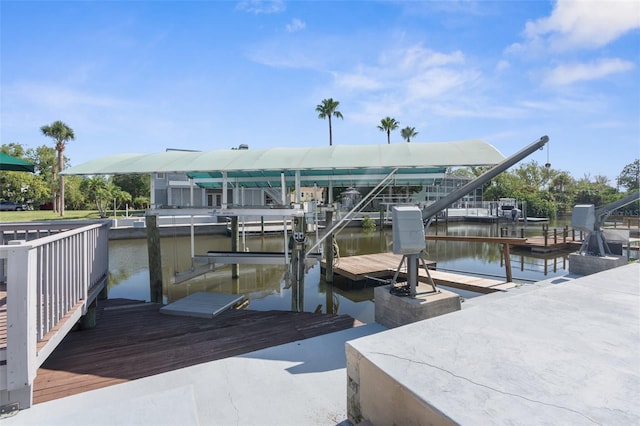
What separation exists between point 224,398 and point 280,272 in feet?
32.6

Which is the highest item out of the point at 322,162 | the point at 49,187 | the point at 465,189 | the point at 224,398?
the point at 49,187

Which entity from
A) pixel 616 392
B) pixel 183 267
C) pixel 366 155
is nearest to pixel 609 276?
pixel 616 392

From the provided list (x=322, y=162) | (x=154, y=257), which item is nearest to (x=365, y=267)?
(x=322, y=162)

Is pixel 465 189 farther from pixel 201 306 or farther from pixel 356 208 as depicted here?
pixel 201 306

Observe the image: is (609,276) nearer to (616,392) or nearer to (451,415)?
(616,392)

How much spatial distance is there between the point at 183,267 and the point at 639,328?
13942 millimetres

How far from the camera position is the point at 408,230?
4.03 meters

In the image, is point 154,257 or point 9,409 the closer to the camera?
point 9,409

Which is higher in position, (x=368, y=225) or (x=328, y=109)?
(x=328, y=109)

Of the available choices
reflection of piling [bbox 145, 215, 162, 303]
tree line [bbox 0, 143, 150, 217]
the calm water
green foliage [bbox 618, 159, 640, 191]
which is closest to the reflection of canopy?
reflection of piling [bbox 145, 215, 162, 303]

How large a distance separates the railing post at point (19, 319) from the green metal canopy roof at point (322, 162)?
4853mm

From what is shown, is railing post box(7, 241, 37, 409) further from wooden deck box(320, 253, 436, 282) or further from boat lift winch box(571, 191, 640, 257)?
boat lift winch box(571, 191, 640, 257)

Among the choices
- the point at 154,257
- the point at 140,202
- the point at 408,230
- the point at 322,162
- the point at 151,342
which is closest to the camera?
the point at 408,230

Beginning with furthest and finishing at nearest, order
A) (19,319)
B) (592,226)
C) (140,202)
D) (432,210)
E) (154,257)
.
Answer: (140,202)
(154,257)
(592,226)
(432,210)
(19,319)
